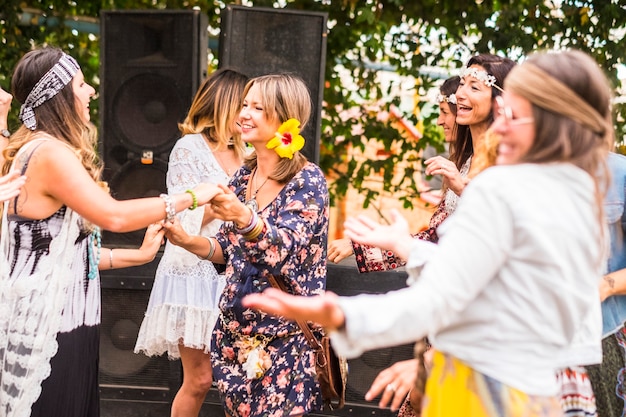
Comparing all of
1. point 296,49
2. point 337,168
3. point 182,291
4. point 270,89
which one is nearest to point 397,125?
point 337,168

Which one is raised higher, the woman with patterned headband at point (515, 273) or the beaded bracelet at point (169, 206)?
the woman with patterned headband at point (515, 273)

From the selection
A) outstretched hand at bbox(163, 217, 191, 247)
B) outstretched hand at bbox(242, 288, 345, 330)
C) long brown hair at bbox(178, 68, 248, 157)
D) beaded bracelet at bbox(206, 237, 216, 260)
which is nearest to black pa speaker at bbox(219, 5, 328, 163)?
long brown hair at bbox(178, 68, 248, 157)

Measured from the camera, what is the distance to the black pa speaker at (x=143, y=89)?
15.6 feet

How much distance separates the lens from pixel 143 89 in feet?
15.9

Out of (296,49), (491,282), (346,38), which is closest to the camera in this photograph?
A: (491,282)

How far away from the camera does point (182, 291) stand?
12.0 ft

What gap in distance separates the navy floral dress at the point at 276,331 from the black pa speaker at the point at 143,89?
196 centimetres

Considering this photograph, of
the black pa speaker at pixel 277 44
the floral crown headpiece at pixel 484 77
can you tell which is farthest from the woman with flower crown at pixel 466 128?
the black pa speaker at pixel 277 44

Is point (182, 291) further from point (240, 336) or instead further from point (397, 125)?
point (397, 125)

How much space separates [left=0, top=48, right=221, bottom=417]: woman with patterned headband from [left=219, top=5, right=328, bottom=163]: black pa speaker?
6.43 ft

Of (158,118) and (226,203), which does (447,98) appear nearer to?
(226,203)

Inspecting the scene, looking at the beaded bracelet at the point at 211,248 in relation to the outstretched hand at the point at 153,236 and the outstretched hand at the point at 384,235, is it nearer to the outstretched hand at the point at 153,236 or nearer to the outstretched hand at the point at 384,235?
the outstretched hand at the point at 153,236

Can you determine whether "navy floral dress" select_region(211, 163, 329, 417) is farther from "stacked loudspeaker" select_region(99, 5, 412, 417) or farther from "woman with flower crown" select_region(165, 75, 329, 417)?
"stacked loudspeaker" select_region(99, 5, 412, 417)

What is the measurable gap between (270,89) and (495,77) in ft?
2.64
